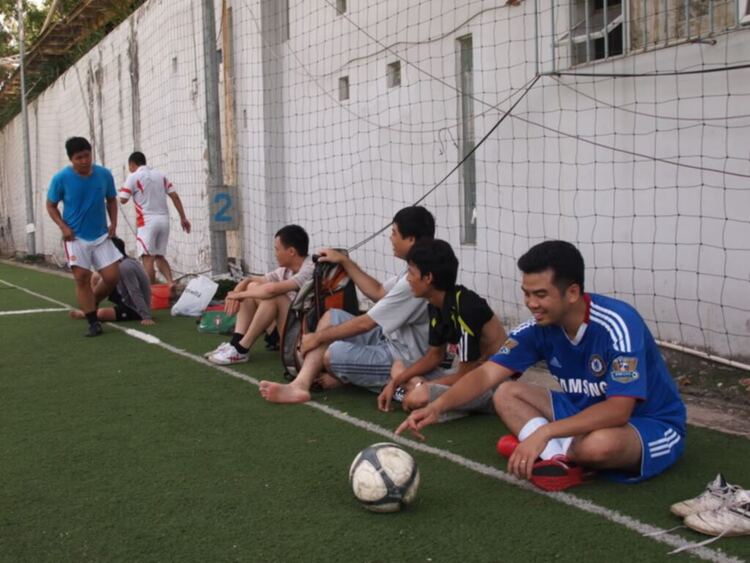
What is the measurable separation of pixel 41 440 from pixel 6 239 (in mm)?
26117

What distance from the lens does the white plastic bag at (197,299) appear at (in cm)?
906

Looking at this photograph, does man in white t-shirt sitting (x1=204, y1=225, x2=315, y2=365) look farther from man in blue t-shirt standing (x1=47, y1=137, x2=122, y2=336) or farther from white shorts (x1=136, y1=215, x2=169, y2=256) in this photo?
white shorts (x1=136, y1=215, x2=169, y2=256)

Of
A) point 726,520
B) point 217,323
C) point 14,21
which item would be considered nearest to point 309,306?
point 217,323

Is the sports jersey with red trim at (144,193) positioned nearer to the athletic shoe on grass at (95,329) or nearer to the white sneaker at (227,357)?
the athletic shoe on grass at (95,329)

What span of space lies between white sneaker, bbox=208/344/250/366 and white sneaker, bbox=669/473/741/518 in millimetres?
3914

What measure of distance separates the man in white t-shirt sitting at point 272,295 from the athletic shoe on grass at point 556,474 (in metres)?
2.98

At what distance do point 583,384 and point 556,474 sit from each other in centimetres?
44

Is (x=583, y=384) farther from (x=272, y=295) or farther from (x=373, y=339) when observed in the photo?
(x=272, y=295)

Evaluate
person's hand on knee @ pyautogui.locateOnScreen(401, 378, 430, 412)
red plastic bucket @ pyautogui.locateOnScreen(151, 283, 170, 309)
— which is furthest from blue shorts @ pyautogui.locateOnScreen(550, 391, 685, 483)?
red plastic bucket @ pyautogui.locateOnScreen(151, 283, 170, 309)

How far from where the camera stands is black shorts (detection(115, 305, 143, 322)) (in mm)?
8836

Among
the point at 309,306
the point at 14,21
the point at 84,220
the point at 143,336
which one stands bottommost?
the point at 143,336

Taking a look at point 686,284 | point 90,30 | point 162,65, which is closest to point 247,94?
point 162,65

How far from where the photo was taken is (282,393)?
5.17m

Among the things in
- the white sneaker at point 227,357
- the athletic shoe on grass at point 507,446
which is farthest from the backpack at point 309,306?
the athletic shoe on grass at point 507,446
